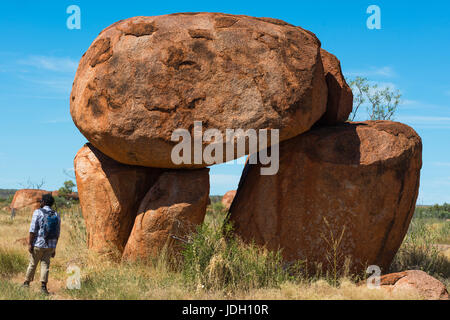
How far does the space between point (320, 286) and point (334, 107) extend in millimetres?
2974

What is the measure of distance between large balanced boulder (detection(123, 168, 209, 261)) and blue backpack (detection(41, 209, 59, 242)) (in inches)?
47.8

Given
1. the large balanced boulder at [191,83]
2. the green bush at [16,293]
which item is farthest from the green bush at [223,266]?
the green bush at [16,293]

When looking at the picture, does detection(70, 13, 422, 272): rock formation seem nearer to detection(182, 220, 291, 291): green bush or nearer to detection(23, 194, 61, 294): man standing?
detection(182, 220, 291, 291): green bush

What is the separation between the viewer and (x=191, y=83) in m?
6.74

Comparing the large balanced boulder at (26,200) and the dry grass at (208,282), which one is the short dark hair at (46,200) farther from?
the large balanced boulder at (26,200)

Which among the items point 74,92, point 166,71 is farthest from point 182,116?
point 74,92

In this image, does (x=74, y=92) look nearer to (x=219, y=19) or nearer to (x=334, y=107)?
(x=219, y=19)

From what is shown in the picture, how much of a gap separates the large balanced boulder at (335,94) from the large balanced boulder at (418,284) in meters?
2.75

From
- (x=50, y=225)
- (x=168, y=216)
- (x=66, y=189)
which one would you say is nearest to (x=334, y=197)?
(x=168, y=216)

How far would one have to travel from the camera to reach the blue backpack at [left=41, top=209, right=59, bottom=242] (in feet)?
20.3

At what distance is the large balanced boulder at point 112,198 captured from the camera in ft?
24.4

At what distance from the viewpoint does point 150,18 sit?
723 centimetres

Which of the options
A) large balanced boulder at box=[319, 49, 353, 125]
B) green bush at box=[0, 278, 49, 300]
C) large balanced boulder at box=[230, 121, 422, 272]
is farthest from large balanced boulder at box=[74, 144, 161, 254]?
large balanced boulder at box=[319, 49, 353, 125]

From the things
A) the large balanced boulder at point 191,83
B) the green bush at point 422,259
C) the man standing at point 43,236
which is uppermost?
the large balanced boulder at point 191,83
